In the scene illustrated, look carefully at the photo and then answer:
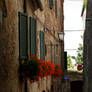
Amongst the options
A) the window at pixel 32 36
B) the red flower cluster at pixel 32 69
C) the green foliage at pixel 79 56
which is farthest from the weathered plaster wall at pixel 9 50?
the green foliage at pixel 79 56

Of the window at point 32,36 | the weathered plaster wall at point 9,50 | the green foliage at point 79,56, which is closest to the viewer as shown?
the weathered plaster wall at point 9,50

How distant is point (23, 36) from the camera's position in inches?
308

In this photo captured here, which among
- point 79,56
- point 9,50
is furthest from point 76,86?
point 9,50

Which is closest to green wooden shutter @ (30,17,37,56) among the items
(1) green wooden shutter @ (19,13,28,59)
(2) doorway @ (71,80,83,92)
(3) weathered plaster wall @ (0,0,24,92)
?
(1) green wooden shutter @ (19,13,28,59)

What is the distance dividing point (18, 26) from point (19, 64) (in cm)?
95

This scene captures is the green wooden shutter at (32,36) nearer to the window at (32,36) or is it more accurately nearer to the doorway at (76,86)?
the window at (32,36)

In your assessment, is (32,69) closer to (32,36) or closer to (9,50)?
(9,50)

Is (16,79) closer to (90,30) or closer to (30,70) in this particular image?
(30,70)

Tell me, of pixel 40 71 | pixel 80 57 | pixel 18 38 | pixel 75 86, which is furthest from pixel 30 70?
pixel 80 57

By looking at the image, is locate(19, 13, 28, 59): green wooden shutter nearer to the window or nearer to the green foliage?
Answer: the window

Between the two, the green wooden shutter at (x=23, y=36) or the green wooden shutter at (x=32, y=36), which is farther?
the green wooden shutter at (x=32, y=36)

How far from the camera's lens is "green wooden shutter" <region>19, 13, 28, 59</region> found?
25.0 feet

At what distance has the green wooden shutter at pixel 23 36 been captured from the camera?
7633mm

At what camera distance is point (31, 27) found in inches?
346
